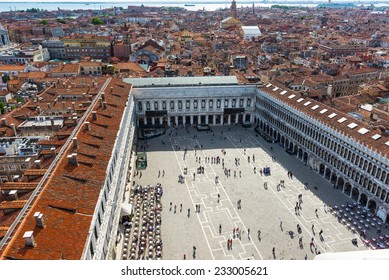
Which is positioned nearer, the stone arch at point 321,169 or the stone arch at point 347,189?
the stone arch at point 347,189

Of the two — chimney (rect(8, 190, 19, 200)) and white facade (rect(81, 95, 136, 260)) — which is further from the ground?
chimney (rect(8, 190, 19, 200))

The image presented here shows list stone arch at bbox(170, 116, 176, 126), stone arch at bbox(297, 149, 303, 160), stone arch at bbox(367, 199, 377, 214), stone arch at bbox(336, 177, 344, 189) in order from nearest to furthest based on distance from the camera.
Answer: stone arch at bbox(367, 199, 377, 214)
stone arch at bbox(336, 177, 344, 189)
stone arch at bbox(297, 149, 303, 160)
stone arch at bbox(170, 116, 176, 126)

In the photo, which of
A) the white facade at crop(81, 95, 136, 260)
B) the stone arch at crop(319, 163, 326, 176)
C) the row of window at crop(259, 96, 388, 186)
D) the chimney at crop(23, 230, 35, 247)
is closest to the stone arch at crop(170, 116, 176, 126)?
the row of window at crop(259, 96, 388, 186)

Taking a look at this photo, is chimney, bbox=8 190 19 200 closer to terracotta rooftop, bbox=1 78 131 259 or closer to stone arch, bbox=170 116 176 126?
terracotta rooftop, bbox=1 78 131 259

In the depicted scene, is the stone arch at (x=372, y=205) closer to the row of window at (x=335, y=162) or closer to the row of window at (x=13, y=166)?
the row of window at (x=335, y=162)

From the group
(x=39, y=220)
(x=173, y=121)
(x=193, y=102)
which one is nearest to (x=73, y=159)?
(x=39, y=220)

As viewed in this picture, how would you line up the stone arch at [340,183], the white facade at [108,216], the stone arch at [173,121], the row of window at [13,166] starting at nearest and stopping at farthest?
the white facade at [108,216] → the row of window at [13,166] → the stone arch at [340,183] → the stone arch at [173,121]

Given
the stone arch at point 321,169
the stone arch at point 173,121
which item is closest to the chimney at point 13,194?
the stone arch at point 321,169

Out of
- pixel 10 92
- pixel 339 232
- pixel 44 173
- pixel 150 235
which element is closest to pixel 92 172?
pixel 44 173
